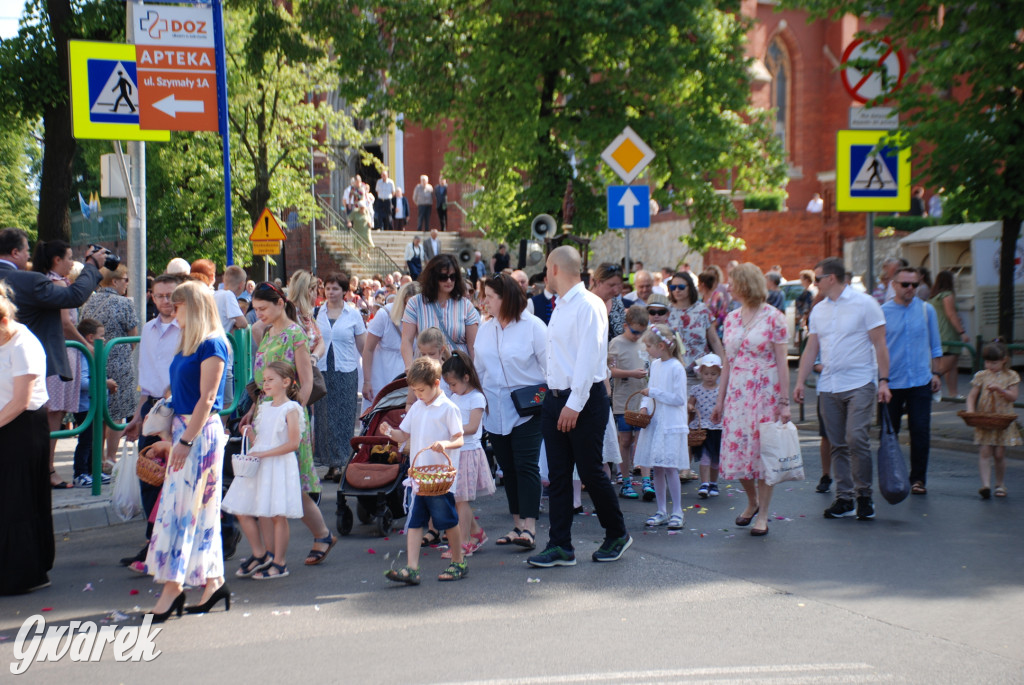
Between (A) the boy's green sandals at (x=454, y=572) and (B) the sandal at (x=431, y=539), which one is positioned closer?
(A) the boy's green sandals at (x=454, y=572)

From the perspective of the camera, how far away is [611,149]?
46.4 ft

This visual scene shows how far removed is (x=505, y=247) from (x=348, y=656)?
78.2 ft

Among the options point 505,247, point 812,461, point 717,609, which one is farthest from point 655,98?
point 717,609

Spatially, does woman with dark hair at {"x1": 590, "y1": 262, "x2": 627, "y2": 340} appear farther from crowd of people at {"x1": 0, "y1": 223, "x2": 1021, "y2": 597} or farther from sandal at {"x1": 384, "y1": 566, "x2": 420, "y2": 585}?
sandal at {"x1": 384, "y1": 566, "x2": 420, "y2": 585}

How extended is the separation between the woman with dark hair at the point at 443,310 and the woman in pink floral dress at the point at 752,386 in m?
2.09

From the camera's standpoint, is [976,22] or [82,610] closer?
[82,610]

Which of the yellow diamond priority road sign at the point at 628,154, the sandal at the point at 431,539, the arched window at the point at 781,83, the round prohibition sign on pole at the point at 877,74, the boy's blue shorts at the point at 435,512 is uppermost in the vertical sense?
the arched window at the point at 781,83

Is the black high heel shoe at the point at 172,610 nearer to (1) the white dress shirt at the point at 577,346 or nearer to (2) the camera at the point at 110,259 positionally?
(1) the white dress shirt at the point at 577,346

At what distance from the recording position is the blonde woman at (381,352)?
10.1 meters

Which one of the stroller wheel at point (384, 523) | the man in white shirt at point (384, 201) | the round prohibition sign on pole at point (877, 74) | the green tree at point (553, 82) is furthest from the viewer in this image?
the man in white shirt at point (384, 201)

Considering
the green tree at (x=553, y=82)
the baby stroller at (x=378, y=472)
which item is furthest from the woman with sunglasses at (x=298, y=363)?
the green tree at (x=553, y=82)

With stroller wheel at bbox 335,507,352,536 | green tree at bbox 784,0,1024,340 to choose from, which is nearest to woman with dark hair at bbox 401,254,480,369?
stroller wheel at bbox 335,507,352,536

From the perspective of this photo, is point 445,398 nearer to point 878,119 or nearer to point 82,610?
point 82,610

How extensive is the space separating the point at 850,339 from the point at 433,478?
381 centimetres
